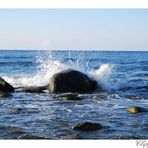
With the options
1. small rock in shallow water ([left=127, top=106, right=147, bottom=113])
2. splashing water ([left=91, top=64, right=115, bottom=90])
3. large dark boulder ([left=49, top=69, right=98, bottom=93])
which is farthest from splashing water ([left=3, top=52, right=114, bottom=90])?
small rock in shallow water ([left=127, top=106, right=147, bottom=113])

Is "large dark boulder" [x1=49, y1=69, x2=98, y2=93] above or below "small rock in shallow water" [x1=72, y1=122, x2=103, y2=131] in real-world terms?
above

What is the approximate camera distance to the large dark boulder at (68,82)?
686 inches

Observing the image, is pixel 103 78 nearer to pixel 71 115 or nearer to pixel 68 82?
pixel 68 82

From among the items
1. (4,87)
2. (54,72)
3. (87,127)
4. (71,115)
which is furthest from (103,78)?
(87,127)

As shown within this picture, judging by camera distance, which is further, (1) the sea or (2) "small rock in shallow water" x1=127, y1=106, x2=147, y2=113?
(2) "small rock in shallow water" x1=127, y1=106, x2=147, y2=113

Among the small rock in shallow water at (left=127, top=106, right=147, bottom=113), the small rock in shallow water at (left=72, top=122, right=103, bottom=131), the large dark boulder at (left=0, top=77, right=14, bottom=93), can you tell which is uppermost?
the large dark boulder at (left=0, top=77, right=14, bottom=93)

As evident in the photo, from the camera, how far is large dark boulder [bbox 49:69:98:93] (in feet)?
57.2

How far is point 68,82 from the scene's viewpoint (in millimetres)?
17562

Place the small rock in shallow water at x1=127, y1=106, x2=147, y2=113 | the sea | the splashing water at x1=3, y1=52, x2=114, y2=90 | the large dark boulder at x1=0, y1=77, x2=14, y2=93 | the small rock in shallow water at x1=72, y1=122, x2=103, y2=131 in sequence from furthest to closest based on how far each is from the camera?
the splashing water at x1=3, y1=52, x2=114, y2=90 → the large dark boulder at x1=0, y1=77, x2=14, y2=93 → the small rock in shallow water at x1=127, y1=106, x2=147, y2=113 → the small rock in shallow water at x1=72, y1=122, x2=103, y2=131 → the sea

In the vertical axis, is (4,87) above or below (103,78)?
below

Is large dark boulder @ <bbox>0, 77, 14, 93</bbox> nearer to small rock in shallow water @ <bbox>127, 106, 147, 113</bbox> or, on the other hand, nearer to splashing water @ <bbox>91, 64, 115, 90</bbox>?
splashing water @ <bbox>91, 64, 115, 90</bbox>

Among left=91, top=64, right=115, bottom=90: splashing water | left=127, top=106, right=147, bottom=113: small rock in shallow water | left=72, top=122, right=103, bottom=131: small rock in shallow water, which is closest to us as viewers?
left=72, top=122, right=103, bottom=131: small rock in shallow water

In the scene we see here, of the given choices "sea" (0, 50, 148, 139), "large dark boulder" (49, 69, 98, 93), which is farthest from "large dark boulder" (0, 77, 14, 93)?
"large dark boulder" (49, 69, 98, 93)

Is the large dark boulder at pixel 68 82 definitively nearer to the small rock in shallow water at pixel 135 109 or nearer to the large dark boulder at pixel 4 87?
the large dark boulder at pixel 4 87
